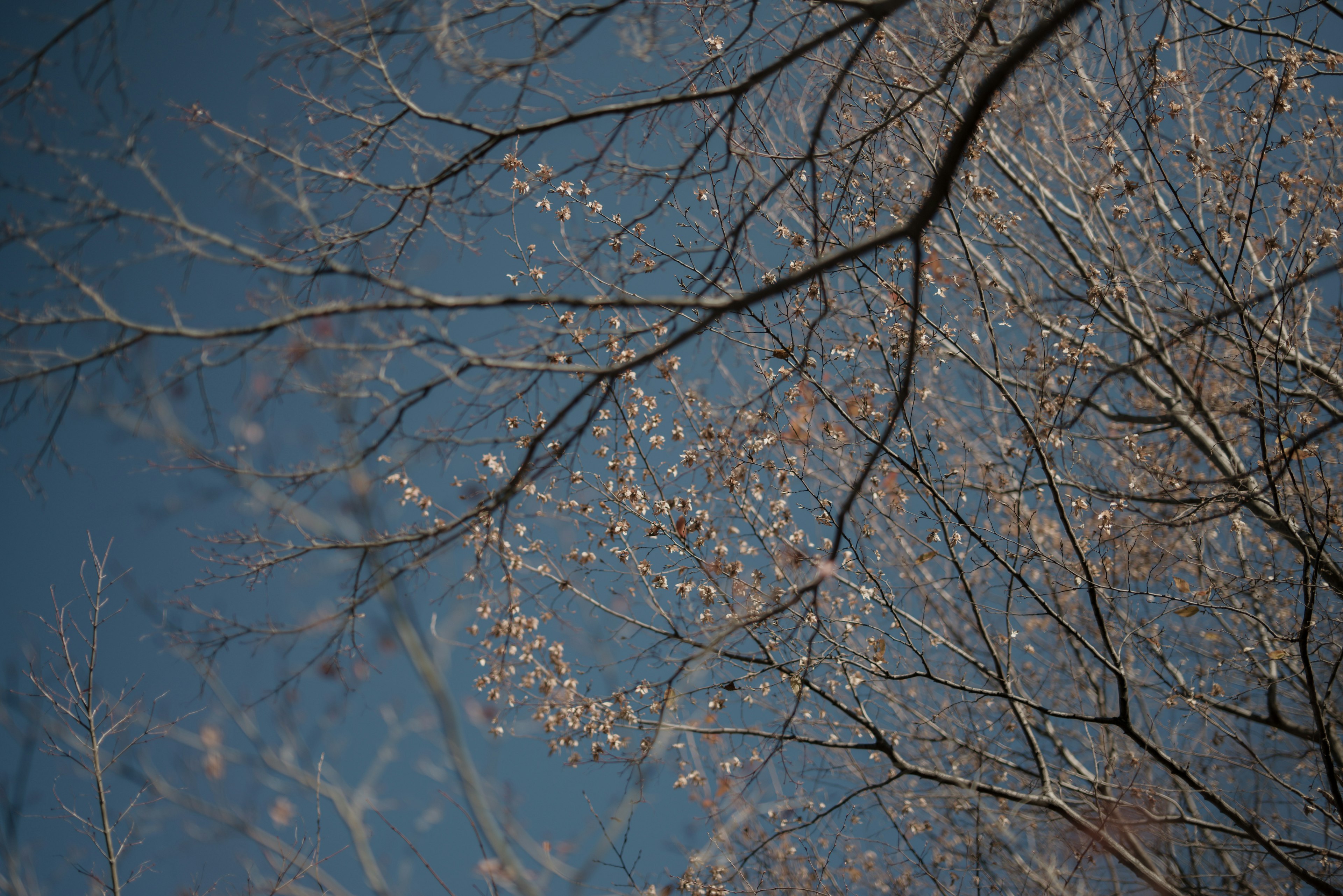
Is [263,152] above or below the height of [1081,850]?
above

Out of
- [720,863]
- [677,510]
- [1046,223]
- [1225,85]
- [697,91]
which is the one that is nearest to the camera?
[697,91]

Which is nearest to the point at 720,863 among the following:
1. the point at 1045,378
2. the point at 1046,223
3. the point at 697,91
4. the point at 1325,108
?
the point at 1045,378

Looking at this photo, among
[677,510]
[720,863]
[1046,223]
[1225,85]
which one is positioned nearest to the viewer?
[1225,85]

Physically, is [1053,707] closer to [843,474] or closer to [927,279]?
[843,474]

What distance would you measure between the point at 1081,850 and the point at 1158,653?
129 cm

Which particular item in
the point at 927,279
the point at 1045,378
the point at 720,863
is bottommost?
the point at 720,863

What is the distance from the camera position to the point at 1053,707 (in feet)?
18.4

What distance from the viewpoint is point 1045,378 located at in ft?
12.8

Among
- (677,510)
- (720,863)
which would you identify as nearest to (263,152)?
(677,510)

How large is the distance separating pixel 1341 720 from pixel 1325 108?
3.49 meters

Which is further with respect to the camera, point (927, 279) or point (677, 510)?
point (677, 510)

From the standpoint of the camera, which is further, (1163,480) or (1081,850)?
(1163,480)

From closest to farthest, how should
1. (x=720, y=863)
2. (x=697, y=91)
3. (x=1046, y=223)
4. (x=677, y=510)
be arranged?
1. (x=697, y=91)
2. (x=677, y=510)
3. (x=720, y=863)
4. (x=1046, y=223)

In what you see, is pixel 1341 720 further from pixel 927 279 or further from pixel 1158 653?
pixel 927 279
